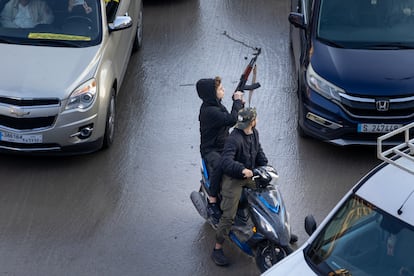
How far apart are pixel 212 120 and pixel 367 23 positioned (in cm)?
335

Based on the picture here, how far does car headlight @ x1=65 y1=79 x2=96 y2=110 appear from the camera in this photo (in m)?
9.83

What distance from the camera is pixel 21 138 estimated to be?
9758 millimetres

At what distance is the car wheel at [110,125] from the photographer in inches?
409

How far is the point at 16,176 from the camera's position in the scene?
10.0 m

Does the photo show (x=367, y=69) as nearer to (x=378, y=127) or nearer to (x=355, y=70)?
(x=355, y=70)

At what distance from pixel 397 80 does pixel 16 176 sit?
4.43 metres

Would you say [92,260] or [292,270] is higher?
[292,270]

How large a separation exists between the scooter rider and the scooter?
3.9 inches

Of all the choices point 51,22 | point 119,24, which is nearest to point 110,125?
point 119,24

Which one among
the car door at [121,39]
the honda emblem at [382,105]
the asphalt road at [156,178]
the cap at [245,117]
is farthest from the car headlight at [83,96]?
the honda emblem at [382,105]

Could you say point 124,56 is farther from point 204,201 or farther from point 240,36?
point 204,201

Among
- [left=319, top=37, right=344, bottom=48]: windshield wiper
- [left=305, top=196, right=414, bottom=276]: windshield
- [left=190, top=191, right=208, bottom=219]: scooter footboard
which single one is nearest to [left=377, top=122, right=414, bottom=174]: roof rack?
[left=305, top=196, right=414, bottom=276]: windshield

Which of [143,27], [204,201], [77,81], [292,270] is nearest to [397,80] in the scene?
[204,201]

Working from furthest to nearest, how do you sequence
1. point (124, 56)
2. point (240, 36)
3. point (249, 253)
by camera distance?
point (240, 36) → point (124, 56) → point (249, 253)
